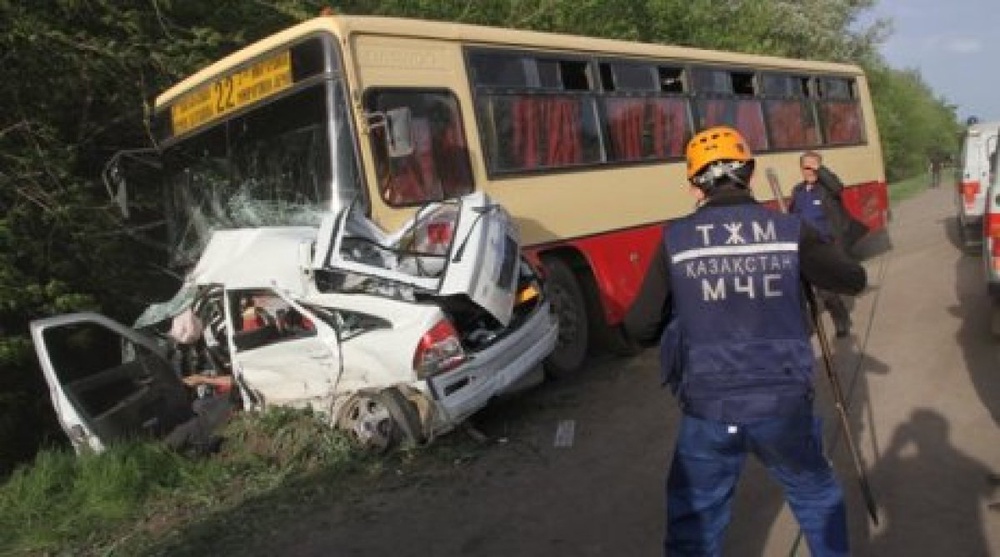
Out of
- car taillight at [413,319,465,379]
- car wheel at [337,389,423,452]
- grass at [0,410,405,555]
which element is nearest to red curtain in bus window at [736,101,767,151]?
car taillight at [413,319,465,379]

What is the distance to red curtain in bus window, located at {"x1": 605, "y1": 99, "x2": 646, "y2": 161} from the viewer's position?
10.4 meters

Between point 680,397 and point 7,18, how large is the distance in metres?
7.94

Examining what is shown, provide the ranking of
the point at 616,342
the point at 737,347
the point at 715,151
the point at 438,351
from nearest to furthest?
the point at 737,347
the point at 715,151
the point at 438,351
the point at 616,342

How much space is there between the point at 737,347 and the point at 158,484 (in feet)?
15.5

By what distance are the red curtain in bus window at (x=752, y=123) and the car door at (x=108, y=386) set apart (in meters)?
7.98

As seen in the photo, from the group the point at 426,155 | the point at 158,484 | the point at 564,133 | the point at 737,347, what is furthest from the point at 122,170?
the point at 737,347

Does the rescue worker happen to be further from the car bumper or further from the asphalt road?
the car bumper

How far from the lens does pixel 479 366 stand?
22.9ft

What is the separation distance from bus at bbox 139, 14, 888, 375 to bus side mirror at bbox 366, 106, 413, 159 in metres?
0.01

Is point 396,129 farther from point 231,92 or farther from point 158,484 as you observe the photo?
point 158,484

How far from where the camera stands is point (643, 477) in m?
6.20

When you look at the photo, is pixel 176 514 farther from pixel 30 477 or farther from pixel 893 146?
pixel 893 146

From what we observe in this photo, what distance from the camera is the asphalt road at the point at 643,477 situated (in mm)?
5090

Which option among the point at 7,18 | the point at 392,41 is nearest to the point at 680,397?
the point at 392,41
